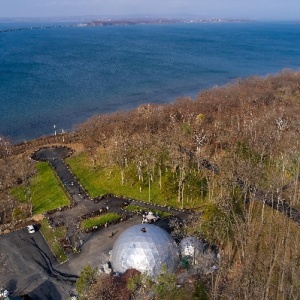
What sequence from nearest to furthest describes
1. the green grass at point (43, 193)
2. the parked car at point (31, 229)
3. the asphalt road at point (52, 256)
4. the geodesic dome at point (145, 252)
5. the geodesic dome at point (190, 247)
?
1. the geodesic dome at point (145, 252)
2. the asphalt road at point (52, 256)
3. the geodesic dome at point (190, 247)
4. the parked car at point (31, 229)
5. the green grass at point (43, 193)

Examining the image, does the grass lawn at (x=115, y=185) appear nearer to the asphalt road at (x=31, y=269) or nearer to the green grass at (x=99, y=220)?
the green grass at (x=99, y=220)

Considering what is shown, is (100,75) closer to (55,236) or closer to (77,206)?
(77,206)

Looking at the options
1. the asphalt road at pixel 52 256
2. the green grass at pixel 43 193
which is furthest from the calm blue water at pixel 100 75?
the asphalt road at pixel 52 256

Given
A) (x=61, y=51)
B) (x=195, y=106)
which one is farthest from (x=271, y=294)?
(x=61, y=51)

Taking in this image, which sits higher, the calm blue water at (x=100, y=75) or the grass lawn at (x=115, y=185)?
the calm blue water at (x=100, y=75)

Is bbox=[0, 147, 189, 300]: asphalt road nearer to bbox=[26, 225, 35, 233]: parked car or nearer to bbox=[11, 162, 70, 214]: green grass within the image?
bbox=[26, 225, 35, 233]: parked car

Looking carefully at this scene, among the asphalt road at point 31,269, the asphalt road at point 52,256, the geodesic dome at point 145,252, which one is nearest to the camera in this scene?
the geodesic dome at point 145,252

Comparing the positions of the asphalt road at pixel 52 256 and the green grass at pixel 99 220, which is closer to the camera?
the asphalt road at pixel 52 256
